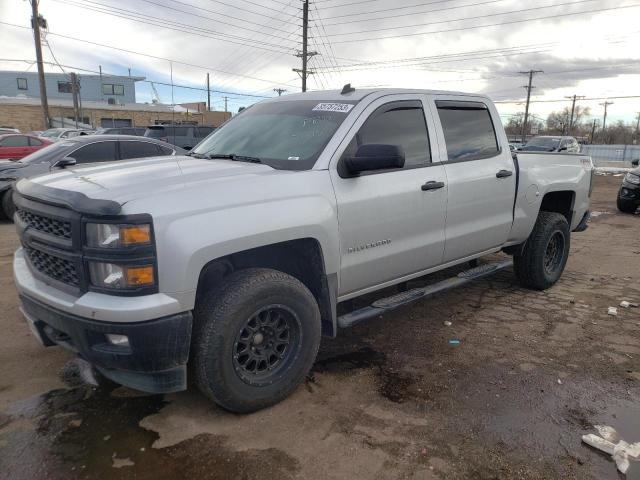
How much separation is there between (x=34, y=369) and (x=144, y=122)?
47789mm

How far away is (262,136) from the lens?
12.6 feet

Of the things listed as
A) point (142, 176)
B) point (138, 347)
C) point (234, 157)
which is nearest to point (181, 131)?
point (234, 157)

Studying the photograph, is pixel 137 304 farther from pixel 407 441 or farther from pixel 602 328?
pixel 602 328

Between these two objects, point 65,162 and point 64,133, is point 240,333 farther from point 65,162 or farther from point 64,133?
point 64,133

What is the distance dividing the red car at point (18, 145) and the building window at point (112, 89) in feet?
148

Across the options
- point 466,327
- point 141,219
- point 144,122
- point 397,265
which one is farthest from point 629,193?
point 144,122

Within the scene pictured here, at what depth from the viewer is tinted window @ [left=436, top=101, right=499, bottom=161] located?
14.0 feet

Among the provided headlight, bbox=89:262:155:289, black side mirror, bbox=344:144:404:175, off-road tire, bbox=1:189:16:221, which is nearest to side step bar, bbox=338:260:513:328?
black side mirror, bbox=344:144:404:175

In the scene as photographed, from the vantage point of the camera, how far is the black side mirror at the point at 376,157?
3.22 meters

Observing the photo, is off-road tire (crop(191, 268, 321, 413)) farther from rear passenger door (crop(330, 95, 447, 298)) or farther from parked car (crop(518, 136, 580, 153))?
parked car (crop(518, 136, 580, 153))

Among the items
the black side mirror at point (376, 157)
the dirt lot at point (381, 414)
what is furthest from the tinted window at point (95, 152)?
the black side mirror at point (376, 157)

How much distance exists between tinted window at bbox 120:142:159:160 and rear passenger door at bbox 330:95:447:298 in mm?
6090

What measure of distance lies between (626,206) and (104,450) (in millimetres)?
12780

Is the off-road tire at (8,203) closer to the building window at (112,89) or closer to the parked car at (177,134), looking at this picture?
the parked car at (177,134)
